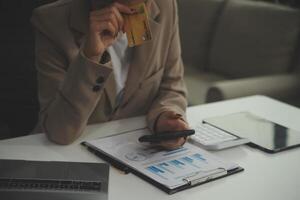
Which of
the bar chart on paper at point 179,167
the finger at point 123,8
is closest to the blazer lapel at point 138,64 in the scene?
the finger at point 123,8

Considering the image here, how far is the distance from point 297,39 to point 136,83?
5.34 ft

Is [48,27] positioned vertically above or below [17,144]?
above

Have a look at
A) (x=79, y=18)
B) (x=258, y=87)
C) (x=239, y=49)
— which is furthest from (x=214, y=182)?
(x=239, y=49)

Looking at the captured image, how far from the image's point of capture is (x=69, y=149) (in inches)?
44.9

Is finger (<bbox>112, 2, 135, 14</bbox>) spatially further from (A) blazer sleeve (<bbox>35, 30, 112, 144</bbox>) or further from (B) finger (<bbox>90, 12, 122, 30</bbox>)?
(A) blazer sleeve (<bbox>35, 30, 112, 144</bbox>)

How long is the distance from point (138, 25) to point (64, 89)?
25 cm

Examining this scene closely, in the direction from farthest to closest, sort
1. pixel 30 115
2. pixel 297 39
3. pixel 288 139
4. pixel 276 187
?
pixel 297 39 < pixel 30 115 < pixel 288 139 < pixel 276 187

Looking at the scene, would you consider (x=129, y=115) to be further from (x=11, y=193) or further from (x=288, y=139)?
(x=11, y=193)

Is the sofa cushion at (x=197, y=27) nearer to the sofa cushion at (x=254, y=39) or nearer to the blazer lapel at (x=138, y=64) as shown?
the sofa cushion at (x=254, y=39)

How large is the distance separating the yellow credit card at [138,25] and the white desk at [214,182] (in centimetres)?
27

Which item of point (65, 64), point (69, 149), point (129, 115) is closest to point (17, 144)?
point (69, 149)

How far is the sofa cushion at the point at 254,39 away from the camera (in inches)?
107

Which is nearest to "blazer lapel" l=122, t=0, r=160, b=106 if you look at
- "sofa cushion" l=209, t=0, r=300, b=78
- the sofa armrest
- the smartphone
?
the smartphone

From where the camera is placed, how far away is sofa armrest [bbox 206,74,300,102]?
92.5 inches
